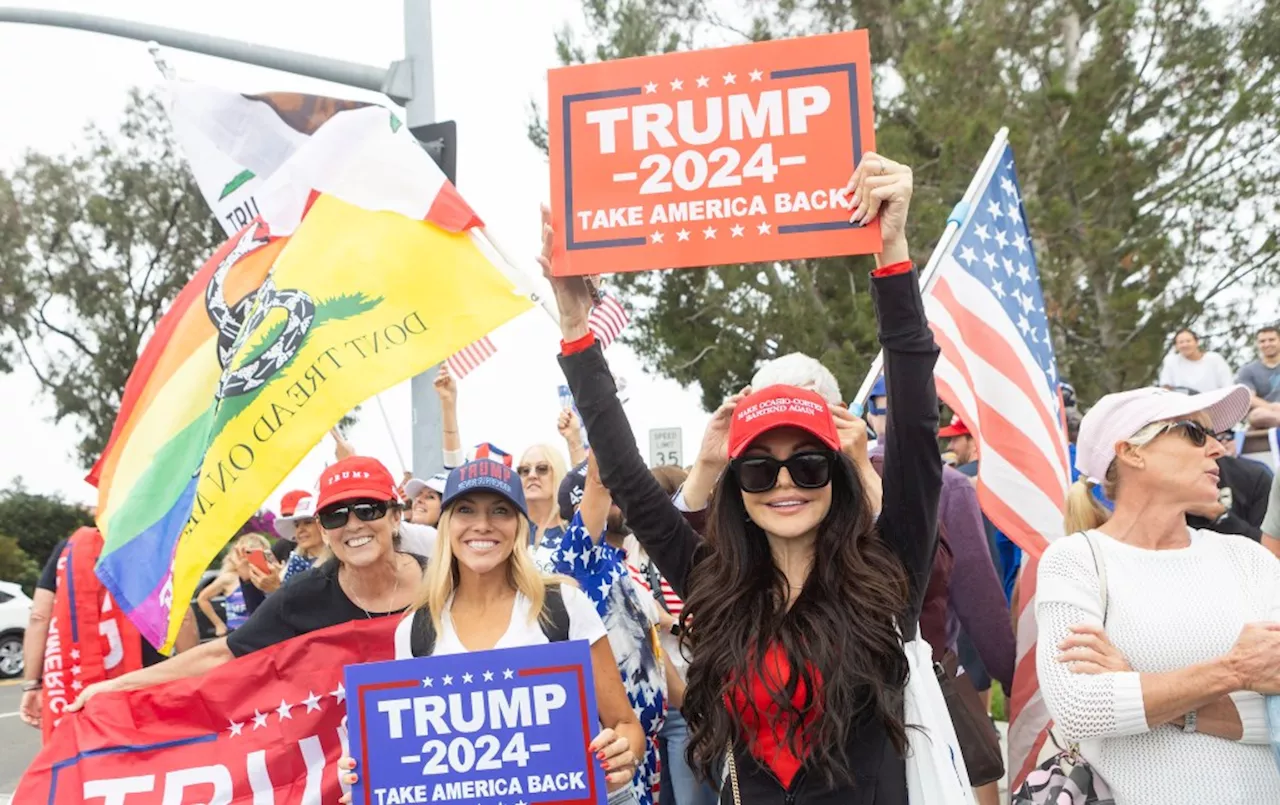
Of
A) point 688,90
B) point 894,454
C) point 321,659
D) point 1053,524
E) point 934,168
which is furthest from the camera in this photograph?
point 934,168

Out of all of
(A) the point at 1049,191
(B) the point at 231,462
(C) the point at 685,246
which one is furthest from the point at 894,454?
(A) the point at 1049,191

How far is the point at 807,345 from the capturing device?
1777cm

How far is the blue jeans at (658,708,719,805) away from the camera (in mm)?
4516

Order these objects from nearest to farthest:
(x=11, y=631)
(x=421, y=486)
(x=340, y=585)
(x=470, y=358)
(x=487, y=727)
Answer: (x=487, y=727)
(x=340, y=585)
(x=421, y=486)
(x=470, y=358)
(x=11, y=631)

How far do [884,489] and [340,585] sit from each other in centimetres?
235

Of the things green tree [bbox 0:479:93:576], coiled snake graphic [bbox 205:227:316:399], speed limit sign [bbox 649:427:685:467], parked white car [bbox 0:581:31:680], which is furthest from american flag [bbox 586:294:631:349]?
green tree [bbox 0:479:93:576]

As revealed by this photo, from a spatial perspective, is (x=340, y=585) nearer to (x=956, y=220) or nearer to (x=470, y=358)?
(x=956, y=220)

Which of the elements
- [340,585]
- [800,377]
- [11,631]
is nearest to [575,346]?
[800,377]

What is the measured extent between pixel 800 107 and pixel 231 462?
110 inches

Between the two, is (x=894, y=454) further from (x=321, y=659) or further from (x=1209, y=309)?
(x=1209, y=309)

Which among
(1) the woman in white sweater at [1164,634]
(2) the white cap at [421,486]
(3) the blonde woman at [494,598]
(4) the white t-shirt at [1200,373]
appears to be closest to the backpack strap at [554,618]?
Result: (3) the blonde woman at [494,598]

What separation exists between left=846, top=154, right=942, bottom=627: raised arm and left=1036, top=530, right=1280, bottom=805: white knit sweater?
0.38 metres

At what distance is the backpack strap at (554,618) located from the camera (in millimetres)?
3654

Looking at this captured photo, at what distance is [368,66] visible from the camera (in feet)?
26.6
